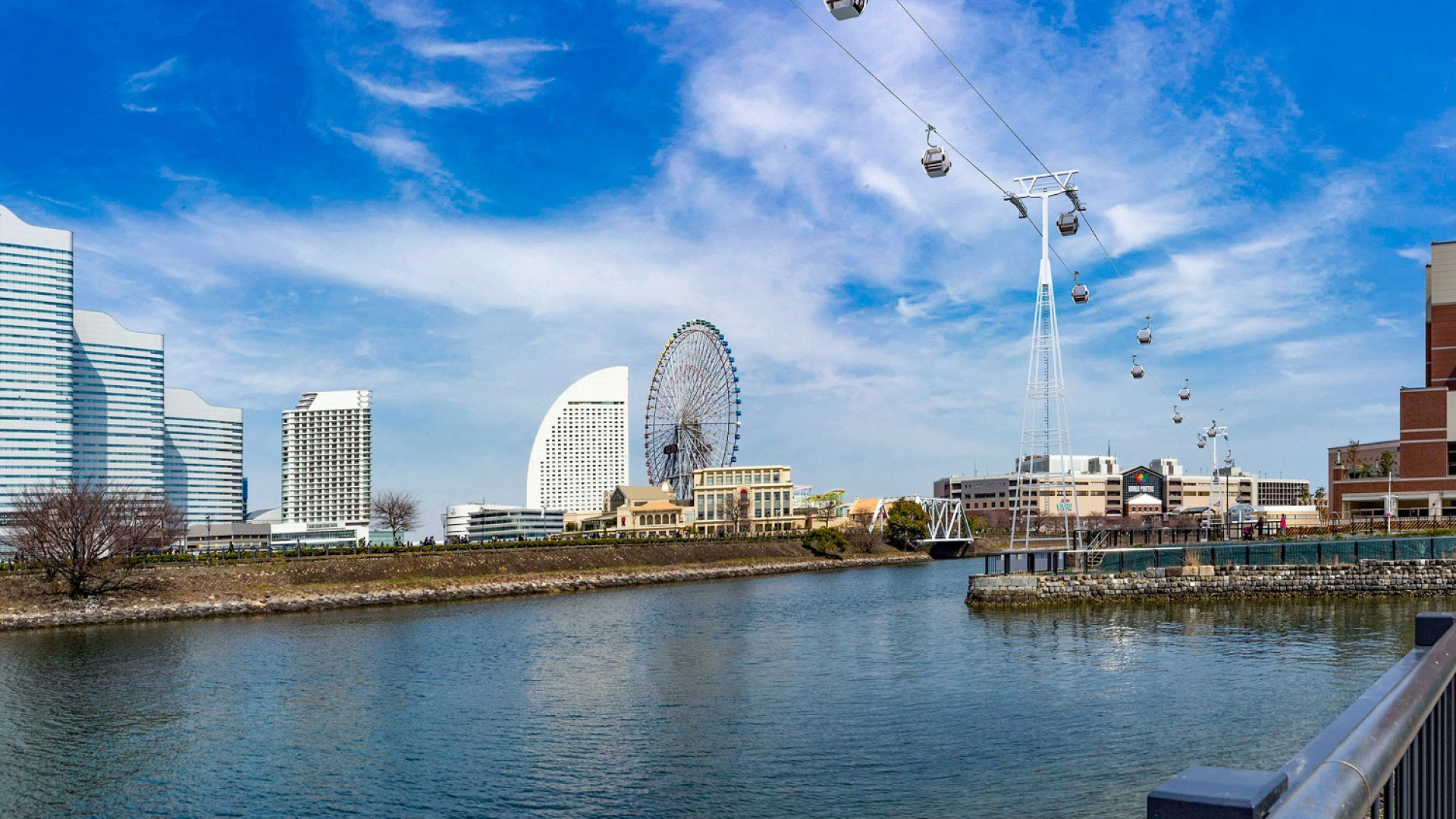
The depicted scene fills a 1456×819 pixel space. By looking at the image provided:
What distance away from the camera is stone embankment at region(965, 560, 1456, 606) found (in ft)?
174

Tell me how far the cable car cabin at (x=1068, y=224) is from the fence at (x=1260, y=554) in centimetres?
2268

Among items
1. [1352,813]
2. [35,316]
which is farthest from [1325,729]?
[35,316]

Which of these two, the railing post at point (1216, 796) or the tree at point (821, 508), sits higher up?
the railing post at point (1216, 796)

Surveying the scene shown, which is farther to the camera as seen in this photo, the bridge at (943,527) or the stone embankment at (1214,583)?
the bridge at (943,527)

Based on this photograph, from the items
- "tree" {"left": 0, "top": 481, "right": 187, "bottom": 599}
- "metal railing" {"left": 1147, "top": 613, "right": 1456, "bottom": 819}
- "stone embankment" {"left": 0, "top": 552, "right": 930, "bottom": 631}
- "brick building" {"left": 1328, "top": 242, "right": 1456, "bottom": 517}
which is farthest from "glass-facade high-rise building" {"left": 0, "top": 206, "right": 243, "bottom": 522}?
"metal railing" {"left": 1147, "top": 613, "right": 1456, "bottom": 819}

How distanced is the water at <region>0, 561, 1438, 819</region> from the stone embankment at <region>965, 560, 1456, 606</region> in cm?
253

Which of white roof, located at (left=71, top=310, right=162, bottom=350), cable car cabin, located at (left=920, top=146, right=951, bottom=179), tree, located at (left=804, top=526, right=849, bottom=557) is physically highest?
white roof, located at (left=71, top=310, right=162, bottom=350)

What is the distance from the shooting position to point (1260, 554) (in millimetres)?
60000

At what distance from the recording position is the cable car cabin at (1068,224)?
36.8m

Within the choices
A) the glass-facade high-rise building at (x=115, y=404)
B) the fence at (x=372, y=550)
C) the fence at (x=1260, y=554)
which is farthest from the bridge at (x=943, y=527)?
the glass-facade high-rise building at (x=115, y=404)

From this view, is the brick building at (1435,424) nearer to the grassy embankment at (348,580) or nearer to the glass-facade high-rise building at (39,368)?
the grassy embankment at (348,580)

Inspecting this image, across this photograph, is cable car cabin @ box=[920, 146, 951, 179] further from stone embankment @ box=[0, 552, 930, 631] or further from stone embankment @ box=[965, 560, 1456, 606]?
stone embankment @ box=[0, 552, 930, 631]

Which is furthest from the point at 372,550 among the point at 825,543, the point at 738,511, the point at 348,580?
the point at 738,511

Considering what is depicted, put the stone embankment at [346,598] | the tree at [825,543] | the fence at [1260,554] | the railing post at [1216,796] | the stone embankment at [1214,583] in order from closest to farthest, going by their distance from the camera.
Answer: the railing post at [1216,796] → the stone embankment at [1214,583] → the fence at [1260,554] → the stone embankment at [346,598] → the tree at [825,543]
